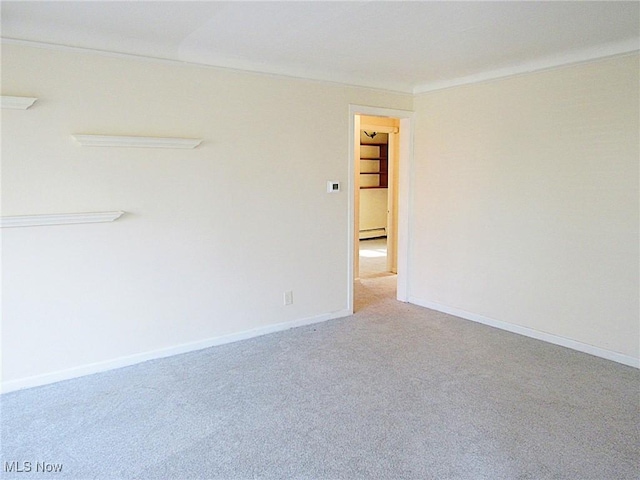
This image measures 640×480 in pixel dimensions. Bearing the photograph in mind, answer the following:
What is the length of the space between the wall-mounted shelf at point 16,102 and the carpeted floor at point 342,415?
70.5 inches

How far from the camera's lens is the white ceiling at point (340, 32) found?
2473 millimetres

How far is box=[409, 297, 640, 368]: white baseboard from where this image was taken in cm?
332

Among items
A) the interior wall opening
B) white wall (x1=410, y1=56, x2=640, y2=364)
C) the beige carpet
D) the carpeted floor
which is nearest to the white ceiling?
white wall (x1=410, y1=56, x2=640, y2=364)

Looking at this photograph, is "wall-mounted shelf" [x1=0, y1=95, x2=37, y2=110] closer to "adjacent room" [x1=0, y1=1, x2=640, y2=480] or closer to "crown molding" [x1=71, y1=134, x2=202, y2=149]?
"adjacent room" [x1=0, y1=1, x2=640, y2=480]

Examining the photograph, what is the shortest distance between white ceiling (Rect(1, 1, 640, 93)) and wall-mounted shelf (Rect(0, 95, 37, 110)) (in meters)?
0.35

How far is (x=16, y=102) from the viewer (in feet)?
8.89

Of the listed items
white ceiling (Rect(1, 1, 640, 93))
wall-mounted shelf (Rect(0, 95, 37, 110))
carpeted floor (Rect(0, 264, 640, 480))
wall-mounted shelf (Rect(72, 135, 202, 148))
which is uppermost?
white ceiling (Rect(1, 1, 640, 93))

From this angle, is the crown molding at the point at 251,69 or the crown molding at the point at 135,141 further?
the crown molding at the point at 135,141

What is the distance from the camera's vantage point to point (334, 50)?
10.8ft

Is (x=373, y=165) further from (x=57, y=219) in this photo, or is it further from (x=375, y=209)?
A: (x=57, y=219)

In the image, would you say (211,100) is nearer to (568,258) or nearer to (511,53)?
(511,53)

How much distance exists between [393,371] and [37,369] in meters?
2.40

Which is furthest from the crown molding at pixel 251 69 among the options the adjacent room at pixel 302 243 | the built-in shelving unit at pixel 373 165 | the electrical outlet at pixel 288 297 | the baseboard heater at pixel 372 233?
the baseboard heater at pixel 372 233

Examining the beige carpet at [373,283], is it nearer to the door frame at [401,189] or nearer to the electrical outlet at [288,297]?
the door frame at [401,189]
